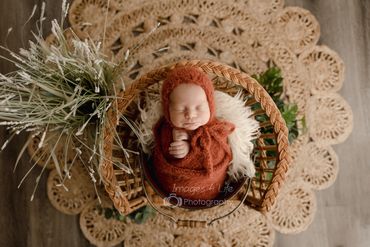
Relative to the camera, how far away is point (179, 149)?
93 cm

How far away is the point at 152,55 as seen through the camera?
51.6 inches

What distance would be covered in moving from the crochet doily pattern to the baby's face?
0.45 m

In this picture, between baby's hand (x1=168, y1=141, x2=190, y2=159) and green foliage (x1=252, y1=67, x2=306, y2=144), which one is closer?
baby's hand (x1=168, y1=141, x2=190, y2=159)

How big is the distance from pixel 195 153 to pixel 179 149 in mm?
38

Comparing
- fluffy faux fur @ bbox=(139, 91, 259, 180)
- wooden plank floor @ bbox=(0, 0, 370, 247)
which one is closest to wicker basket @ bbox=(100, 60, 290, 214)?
fluffy faux fur @ bbox=(139, 91, 259, 180)

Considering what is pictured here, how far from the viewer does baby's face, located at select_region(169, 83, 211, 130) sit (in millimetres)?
860

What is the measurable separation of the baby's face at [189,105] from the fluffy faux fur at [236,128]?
13 centimetres

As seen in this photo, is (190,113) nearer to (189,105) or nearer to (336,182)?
(189,105)

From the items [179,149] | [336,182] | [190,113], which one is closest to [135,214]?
[179,149]

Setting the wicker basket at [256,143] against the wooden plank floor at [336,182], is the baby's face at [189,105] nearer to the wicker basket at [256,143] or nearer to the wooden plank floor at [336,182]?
the wicker basket at [256,143]

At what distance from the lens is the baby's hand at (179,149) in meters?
0.94

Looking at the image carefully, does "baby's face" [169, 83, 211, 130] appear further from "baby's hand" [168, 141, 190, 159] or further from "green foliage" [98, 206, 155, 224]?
"green foliage" [98, 206, 155, 224]

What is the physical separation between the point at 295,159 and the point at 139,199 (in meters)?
0.51

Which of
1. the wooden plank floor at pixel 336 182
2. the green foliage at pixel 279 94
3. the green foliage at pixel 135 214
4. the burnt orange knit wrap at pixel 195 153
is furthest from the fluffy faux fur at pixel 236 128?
the wooden plank floor at pixel 336 182
